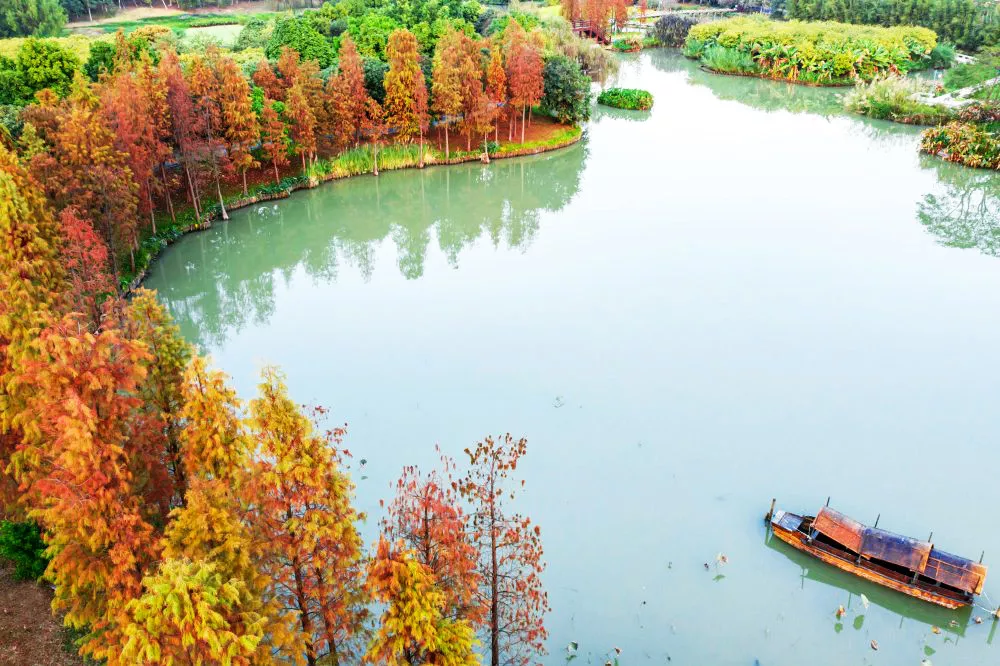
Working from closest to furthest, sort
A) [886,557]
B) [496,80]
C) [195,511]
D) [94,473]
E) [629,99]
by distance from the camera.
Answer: [195,511]
[94,473]
[886,557]
[496,80]
[629,99]

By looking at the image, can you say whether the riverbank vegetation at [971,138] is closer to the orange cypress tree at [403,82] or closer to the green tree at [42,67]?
the orange cypress tree at [403,82]

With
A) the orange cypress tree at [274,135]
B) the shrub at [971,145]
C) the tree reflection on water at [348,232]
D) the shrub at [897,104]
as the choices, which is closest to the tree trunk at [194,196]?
the tree reflection on water at [348,232]

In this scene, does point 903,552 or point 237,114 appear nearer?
point 903,552

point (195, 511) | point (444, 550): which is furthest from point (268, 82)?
point (444, 550)

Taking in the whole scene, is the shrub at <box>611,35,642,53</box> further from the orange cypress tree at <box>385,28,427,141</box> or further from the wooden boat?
the wooden boat

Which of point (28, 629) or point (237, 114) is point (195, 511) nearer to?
point (28, 629)

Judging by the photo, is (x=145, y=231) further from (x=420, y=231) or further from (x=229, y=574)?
(x=229, y=574)

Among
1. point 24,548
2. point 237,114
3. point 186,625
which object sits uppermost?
point 237,114
